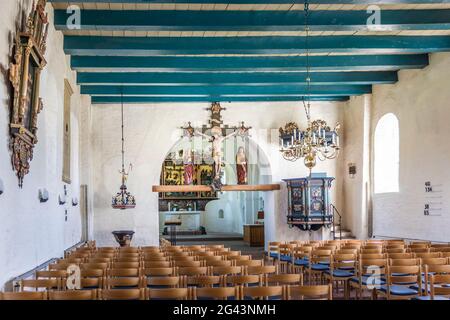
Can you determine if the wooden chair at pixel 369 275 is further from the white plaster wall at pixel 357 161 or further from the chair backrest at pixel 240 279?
the white plaster wall at pixel 357 161

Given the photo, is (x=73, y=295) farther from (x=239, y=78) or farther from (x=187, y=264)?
(x=239, y=78)

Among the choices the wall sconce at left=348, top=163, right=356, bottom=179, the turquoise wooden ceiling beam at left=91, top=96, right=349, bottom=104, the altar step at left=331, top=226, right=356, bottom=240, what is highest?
the turquoise wooden ceiling beam at left=91, top=96, right=349, bottom=104

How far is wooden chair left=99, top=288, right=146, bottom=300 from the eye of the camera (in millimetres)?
5156

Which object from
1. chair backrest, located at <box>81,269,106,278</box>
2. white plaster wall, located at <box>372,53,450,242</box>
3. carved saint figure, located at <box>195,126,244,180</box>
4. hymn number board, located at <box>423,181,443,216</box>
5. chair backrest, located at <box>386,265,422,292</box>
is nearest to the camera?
chair backrest, located at <box>386,265,422,292</box>

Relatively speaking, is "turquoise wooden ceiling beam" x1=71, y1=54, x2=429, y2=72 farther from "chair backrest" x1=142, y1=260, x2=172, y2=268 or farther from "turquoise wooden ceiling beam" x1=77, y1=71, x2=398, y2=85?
"chair backrest" x1=142, y1=260, x2=172, y2=268

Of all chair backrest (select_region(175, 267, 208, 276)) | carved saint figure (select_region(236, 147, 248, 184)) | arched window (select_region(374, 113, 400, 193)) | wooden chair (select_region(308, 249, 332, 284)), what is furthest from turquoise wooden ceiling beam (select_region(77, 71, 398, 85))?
chair backrest (select_region(175, 267, 208, 276))

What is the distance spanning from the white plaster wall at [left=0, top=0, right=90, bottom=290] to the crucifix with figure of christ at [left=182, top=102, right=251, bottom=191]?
15.0 ft

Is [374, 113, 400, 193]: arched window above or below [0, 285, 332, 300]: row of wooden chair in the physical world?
above

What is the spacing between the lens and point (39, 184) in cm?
844

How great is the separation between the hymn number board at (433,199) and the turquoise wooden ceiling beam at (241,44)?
117 inches

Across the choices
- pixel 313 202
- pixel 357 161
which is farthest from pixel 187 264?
pixel 357 161

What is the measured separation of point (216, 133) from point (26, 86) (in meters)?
10.4
